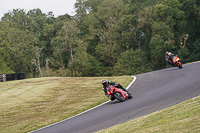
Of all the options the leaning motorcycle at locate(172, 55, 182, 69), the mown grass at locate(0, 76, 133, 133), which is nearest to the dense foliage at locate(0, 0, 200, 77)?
the leaning motorcycle at locate(172, 55, 182, 69)

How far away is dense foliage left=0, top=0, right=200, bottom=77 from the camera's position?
189 ft

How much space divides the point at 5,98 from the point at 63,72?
158 feet

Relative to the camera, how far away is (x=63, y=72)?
71.1m

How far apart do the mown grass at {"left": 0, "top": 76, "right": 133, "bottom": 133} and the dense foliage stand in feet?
117

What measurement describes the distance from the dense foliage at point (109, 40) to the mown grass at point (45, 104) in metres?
35.6

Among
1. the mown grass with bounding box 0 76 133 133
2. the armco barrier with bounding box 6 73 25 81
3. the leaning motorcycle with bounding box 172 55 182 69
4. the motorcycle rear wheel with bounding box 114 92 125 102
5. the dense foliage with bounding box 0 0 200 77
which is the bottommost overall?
the mown grass with bounding box 0 76 133 133

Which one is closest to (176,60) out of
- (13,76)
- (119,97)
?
(119,97)

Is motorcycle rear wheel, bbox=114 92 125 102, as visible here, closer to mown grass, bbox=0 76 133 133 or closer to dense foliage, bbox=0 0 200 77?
mown grass, bbox=0 76 133 133

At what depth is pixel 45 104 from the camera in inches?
744

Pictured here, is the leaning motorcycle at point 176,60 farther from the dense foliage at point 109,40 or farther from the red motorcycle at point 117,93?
the dense foliage at point 109,40

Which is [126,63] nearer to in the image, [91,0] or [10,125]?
[91,0]

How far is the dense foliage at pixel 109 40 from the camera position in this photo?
5756cm

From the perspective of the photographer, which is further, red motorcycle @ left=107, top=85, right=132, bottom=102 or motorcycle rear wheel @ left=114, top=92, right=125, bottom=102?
motorcycle rear wheel @ left=114, top=92, right=125, bottom=102

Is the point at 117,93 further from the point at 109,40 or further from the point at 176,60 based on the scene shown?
the point at 109,40
